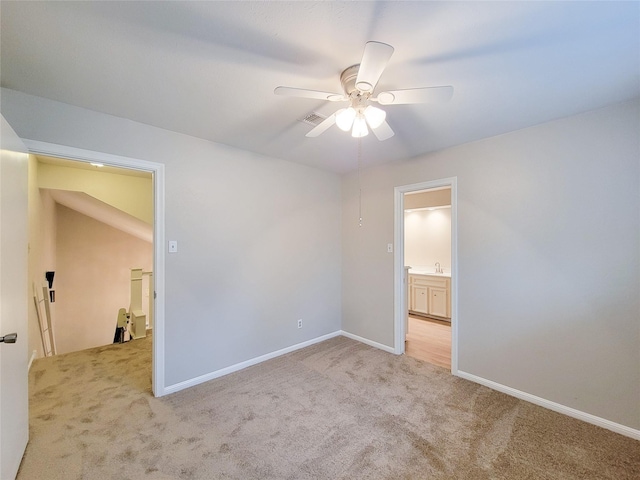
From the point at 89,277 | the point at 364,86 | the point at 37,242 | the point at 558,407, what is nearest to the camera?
the point at 364,86

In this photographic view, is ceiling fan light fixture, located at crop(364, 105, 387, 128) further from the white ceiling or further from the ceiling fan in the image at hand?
the white ceiling

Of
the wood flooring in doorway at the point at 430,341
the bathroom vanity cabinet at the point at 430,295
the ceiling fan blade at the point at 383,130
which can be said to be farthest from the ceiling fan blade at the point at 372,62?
the bathroom vanity cabinet at the point at 430,295

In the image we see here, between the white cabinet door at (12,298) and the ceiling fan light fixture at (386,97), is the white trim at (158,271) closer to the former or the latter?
the white cabinet door at (12,298)

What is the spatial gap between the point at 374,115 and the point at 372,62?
15.5 inches

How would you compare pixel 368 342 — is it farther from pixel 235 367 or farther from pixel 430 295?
pixel 430 295

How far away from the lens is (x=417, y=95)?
1.42 metres

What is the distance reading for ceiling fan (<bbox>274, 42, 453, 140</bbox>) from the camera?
1.19 meters

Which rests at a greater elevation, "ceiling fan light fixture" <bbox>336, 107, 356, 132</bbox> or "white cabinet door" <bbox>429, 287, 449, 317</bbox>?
"ceiling fan light fixture" <bbox>336, 107, 356, 132</bbox>

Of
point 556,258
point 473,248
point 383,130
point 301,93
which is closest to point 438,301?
point 473,248

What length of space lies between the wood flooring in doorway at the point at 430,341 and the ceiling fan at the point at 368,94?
277 centimetres

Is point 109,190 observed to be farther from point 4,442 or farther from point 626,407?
point 626,407

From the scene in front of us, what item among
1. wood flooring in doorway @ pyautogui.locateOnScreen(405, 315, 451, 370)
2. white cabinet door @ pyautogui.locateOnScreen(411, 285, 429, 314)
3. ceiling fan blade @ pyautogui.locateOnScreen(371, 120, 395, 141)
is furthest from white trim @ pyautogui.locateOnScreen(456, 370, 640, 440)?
ceiling fan blade @ pyautogui.locateOnScreen(371, 120, 395, 141)

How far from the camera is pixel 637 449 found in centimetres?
181

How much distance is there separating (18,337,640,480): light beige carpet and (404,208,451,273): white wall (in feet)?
10.2
